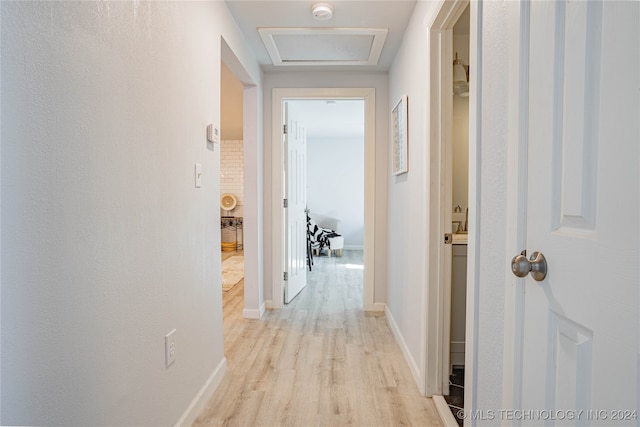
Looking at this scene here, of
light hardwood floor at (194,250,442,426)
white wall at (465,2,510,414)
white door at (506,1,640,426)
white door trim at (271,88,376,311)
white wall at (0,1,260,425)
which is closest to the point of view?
white door at (506,1,640,426)

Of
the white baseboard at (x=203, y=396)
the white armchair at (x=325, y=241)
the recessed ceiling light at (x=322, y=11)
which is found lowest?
the white baseboard at (x=203, y=396)

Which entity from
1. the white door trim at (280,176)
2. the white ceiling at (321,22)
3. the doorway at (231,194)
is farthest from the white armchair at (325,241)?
the white ceiling at (321,22)

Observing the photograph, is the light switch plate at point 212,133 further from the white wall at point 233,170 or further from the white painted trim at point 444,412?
the white wall at point 233,170

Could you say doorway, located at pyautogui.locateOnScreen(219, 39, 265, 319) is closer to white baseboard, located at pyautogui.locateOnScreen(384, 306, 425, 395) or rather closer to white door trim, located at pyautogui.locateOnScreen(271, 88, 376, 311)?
white door trim, located at pyautogui.locateOnScreen(271, 88, 376, 311)

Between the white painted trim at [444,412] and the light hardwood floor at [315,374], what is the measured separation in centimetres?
3

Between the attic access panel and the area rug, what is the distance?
2.72 m

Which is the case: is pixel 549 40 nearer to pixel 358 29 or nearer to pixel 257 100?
pixel 358 29

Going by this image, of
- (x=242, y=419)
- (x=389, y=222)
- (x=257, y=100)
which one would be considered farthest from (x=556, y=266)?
(x=257, y=100)

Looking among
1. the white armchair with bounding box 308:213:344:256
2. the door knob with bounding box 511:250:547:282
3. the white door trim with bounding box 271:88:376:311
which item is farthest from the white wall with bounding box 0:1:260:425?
the white armchair with bounding box 308:213:344:256

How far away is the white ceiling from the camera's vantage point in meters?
2.29

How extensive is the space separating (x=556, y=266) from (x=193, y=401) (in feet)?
5.52

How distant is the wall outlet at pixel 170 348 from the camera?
1.52 meters

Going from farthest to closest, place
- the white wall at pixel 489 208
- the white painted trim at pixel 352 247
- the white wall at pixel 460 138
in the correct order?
the white painted trim at pixel 352 247
the white wall at pixel 460 138
the white wall at pixel 489 208

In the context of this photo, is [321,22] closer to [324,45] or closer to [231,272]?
[324,45]
